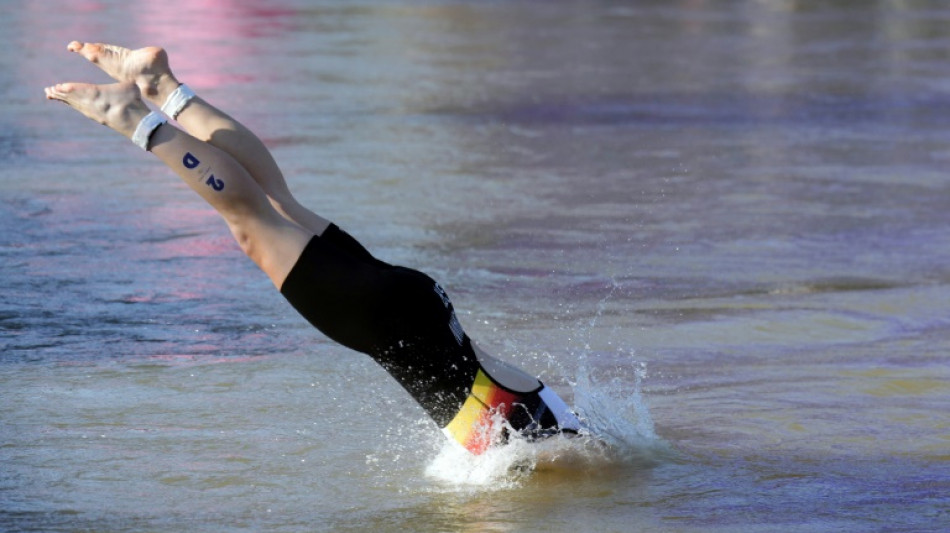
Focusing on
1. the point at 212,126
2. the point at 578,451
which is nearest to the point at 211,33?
the point at 212,126

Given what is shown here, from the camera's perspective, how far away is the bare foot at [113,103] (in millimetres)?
5145

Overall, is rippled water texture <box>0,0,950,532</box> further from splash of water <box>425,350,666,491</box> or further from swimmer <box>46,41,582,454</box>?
swimmer <box>46,41,582,454</box>

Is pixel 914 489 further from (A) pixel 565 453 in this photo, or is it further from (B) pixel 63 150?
(B) pixel 63 150

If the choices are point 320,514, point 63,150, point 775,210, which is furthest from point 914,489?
point 63,150

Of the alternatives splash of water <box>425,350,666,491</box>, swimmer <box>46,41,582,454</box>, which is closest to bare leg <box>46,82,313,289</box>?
swimmer <box>46,41,582,454</box>

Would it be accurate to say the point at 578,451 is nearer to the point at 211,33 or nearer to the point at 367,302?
the point at 367,302

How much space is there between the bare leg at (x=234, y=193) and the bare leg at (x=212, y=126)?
323mm

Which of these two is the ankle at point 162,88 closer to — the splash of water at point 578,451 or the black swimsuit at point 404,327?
the black swimsuit at point 404,327

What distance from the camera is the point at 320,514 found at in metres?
4.80

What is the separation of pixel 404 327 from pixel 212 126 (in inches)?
42.4

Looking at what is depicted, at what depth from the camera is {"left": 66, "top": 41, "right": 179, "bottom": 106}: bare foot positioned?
554cm

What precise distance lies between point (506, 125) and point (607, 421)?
7869 mm

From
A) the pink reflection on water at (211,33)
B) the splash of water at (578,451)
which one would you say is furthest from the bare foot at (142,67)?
the pink reflection on water at (211,33)

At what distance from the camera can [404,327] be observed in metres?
4.99
